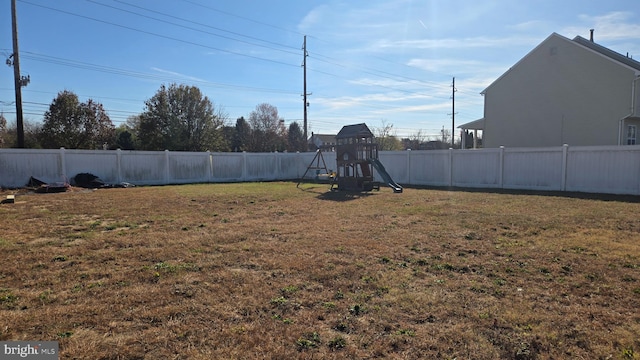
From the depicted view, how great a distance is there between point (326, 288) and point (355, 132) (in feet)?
38.0

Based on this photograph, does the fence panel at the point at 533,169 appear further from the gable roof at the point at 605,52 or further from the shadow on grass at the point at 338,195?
the gable roof at the point at 605,52

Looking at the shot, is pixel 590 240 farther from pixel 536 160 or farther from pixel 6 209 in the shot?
pixel 6 209

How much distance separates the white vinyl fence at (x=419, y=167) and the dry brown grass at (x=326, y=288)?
555 centimetres

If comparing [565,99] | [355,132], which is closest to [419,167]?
[355,132]

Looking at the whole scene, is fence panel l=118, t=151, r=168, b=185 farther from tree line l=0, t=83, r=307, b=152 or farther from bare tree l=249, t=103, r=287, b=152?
bare tree l=249, t=103, r=287, b=152

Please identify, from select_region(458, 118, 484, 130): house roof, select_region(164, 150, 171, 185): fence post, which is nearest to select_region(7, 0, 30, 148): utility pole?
select_region(164, 150, 171, 185): fence post

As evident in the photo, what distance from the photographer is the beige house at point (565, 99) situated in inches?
613

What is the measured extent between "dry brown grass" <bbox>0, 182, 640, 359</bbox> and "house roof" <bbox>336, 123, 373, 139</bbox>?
304 inches

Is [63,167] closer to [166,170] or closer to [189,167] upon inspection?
[166,170]

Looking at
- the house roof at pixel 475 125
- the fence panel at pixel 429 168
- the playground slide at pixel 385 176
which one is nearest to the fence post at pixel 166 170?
the playground slide at pixel 385 176

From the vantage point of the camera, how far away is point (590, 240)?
18.1 feet

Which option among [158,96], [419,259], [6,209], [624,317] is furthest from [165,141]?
[624,317]

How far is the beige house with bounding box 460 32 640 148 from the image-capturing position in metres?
15.6

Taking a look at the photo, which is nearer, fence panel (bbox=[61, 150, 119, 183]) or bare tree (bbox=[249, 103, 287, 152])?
fence panel (bbox=[61, 150, 119, 183])
